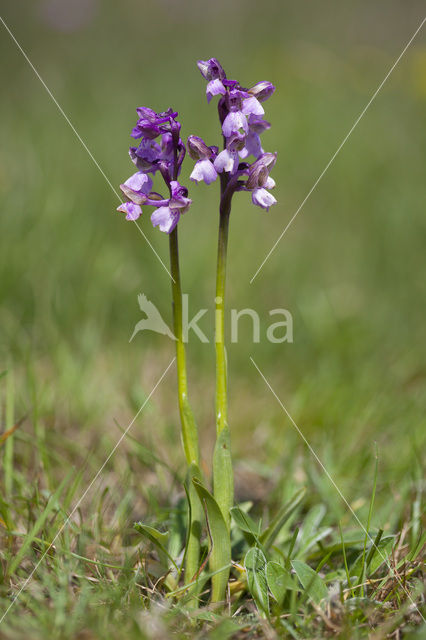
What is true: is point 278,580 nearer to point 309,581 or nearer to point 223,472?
point 309,581

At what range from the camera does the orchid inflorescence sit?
151cm

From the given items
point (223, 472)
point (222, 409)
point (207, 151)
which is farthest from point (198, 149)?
point (223, 472)

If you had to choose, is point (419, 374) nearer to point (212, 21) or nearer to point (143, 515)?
point (143, 515)

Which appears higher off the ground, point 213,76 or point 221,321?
point 213,76

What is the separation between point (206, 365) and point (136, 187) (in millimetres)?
1674

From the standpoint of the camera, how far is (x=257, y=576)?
165cm

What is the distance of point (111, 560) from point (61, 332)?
5.03 ft

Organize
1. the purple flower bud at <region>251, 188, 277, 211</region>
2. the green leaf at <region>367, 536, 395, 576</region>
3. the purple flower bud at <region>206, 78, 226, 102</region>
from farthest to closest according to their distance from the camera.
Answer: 1. the green leaf at <region>367, 536, 395, 576</region>
2. the purple flower bud at <region>251, 188, 277, 211</region>
3. the purple flower bud at <region>206, 78, 226, 102</region>

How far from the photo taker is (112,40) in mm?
7680

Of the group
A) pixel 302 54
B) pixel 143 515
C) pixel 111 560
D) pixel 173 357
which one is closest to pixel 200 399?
pixel 173 357

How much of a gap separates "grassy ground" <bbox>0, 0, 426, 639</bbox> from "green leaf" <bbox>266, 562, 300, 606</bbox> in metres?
0.03

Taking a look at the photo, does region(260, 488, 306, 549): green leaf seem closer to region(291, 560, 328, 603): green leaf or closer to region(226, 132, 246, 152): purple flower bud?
region(291, 560, 328, 603): green leaf

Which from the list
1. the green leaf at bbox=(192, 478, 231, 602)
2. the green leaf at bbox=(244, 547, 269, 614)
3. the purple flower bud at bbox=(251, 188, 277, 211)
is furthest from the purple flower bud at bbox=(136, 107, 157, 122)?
the green leaf at bbox=(244, 547, 269, 614)

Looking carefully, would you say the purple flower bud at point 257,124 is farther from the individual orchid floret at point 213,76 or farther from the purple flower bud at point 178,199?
the purple flower bud at point 178,199
